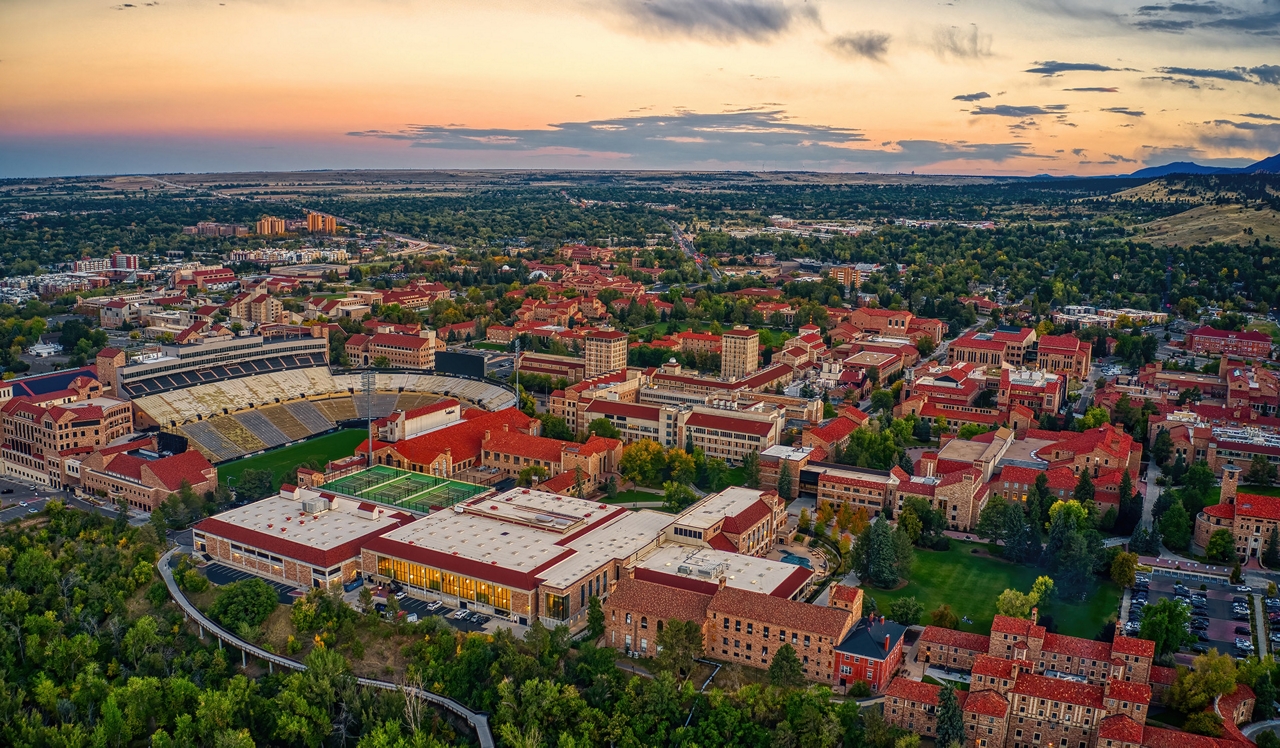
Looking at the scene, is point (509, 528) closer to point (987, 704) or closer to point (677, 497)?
point (677, 497)

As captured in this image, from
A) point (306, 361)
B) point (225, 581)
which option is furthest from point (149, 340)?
point (225, 581)

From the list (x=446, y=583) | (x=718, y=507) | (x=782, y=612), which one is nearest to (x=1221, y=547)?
(x=718, y=507)

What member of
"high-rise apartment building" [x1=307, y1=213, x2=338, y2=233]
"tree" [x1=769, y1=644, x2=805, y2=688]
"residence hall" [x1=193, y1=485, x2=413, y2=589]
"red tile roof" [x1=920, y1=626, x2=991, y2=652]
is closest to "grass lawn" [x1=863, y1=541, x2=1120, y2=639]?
"red tile roof" [x1=920, y1=626, x2=991, y2=652]

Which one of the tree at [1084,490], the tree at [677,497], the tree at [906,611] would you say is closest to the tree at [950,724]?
the tree at [906,611]

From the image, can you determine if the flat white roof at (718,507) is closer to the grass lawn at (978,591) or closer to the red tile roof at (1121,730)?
the grass lawn at (978,591)

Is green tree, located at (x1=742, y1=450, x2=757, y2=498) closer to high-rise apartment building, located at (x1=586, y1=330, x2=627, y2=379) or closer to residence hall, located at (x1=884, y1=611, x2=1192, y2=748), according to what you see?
residence hall, located at (x1=884, y1=611, x2=1192, y2=748)

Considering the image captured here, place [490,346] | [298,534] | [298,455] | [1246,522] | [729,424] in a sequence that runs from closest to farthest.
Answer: [298,534] < [1246,522] < [729,424] < [298,455] < [490,346]
